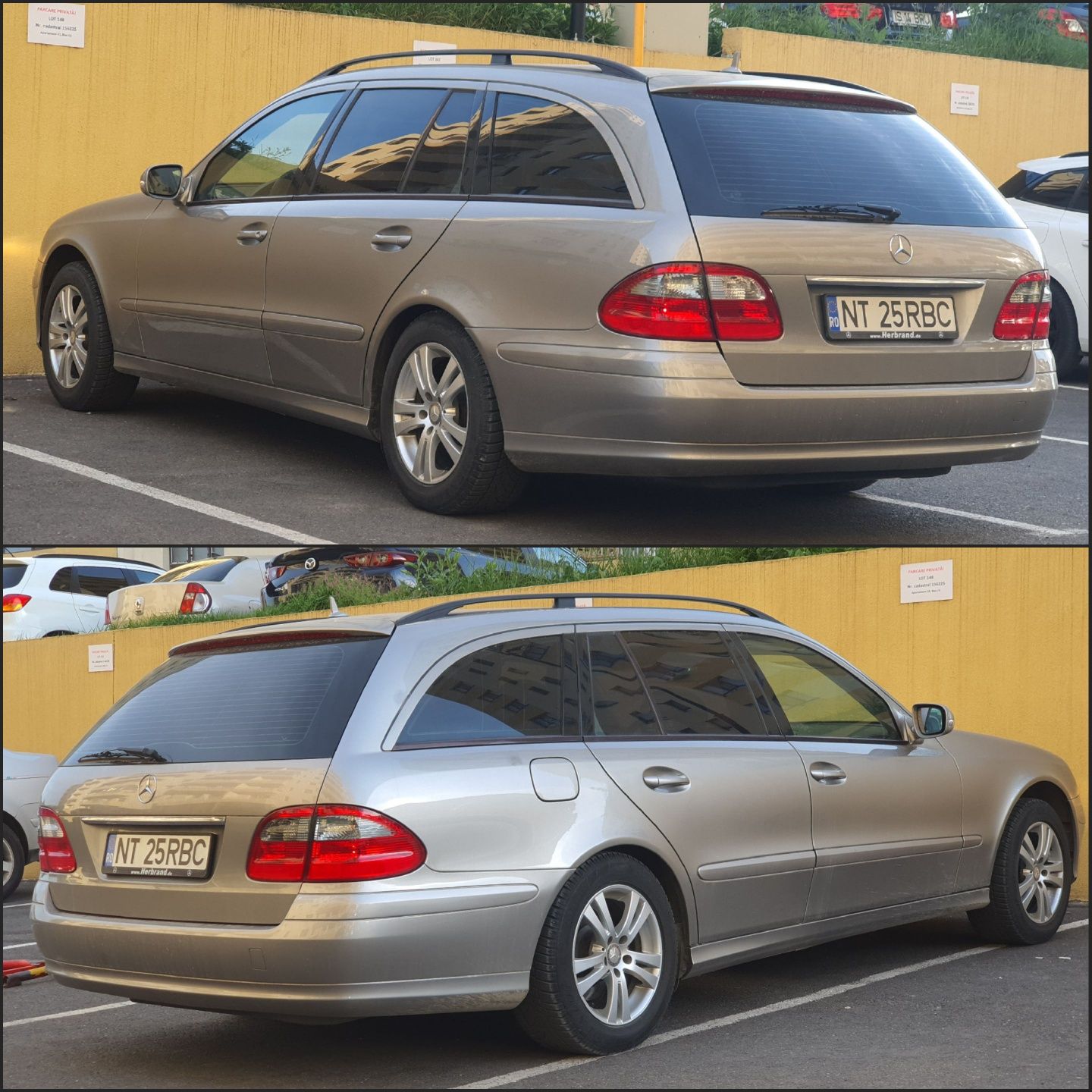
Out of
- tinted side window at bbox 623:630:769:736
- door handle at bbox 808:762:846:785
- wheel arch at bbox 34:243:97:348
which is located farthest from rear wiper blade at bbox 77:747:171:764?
wheel arch at bbox 34:243:97:348

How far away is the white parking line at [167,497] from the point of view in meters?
6.84

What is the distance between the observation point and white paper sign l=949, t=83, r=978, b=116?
16.2m

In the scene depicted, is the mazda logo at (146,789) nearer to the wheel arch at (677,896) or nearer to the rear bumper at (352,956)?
the rear bumper at (352,956)

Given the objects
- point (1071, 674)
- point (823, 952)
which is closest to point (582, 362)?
point (823, 952)

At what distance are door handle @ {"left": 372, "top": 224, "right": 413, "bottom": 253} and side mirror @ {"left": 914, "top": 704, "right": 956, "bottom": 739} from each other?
2883 mm

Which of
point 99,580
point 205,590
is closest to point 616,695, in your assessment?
point 205,590

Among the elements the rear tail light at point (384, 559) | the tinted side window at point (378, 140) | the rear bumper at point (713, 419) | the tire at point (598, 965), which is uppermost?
the tinted side window at point (378, 140)

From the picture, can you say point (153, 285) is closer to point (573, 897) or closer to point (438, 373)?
point (438, 373)

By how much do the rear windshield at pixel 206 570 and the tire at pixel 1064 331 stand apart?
7.28m

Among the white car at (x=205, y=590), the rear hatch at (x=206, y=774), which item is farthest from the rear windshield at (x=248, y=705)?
the white car at (x=205, y=590)

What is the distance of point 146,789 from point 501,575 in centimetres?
549

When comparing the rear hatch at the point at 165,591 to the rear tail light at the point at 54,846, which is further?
the rear hatch at the point at 165,591

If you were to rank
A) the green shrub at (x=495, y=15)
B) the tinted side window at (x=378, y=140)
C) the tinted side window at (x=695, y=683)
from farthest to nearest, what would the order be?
the green shrub at (x=495, y=15) < the tinted side window at (x=378, y=140) < the tinted side window at (x=695, y=683)

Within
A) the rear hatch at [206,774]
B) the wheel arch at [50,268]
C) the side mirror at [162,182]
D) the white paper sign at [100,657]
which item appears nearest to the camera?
the rear hatch at [206,774]
